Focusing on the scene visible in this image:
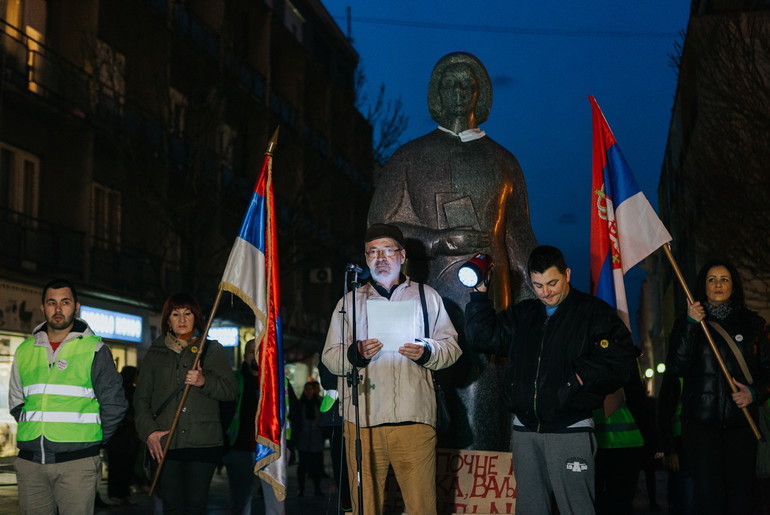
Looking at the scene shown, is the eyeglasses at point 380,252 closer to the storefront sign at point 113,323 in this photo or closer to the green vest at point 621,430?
the green vest at point 621,430

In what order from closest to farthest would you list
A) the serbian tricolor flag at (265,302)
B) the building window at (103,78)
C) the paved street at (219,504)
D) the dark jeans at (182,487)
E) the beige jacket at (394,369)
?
the beige jacket at (394,369), the dark jeans at (182,487), the serbian tricolor flag at (265,302), the paved street at (219,504), the building window at (103,78)

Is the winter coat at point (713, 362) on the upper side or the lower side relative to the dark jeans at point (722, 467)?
upper

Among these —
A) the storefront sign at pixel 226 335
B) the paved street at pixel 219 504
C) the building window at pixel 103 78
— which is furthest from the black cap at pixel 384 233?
the storefront sign at pixel 226 335

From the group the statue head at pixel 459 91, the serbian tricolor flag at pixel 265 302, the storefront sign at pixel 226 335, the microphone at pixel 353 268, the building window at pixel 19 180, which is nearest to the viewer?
the microphone at pixel 353 268

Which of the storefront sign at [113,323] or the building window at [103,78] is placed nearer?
the building window at [103,78]

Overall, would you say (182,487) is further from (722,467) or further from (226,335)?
(226,335)

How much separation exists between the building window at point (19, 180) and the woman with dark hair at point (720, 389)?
18.6 m

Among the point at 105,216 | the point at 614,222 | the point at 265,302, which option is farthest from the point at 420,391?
the point at 105,216

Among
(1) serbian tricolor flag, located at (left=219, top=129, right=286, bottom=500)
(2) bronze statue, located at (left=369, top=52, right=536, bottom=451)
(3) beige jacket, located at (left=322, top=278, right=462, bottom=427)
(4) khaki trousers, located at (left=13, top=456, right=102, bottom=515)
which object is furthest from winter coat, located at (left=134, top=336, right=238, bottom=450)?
(2) bronze statue, located at (left=369, top=52, right=536, bottom=451)

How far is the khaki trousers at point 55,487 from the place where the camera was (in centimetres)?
666

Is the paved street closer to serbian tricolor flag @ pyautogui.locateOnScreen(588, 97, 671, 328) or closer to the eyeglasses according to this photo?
serbian tricolor flag @ pyautogui.locateOnScreen(588, 97, 671, 328)


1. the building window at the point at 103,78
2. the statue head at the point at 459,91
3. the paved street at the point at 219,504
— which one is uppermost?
the building window at the point at 103,78

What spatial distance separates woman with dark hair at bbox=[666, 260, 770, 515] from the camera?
21.9ft

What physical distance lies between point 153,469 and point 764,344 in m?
4.07
